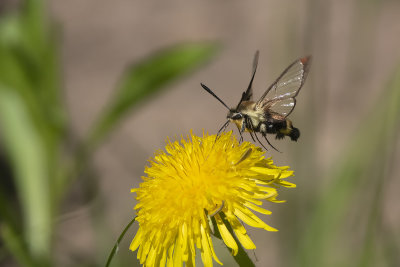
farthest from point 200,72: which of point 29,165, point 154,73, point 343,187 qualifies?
point 343,187

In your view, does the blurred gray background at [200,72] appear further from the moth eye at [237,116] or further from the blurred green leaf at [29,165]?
the moth eye at [237,116]

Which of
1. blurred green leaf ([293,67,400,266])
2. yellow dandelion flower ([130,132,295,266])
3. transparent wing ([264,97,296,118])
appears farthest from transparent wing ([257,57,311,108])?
blurred green leaf ([293,67,400,266])

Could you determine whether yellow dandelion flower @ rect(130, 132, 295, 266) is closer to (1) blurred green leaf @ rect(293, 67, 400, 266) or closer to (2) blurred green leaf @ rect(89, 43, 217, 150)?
(1) blurred green leaf @ rect(293, 67, 400, 266)

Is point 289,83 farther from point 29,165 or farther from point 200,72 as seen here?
point 200,72

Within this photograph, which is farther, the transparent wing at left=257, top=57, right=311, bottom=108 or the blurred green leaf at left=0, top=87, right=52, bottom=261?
the blurred green leaf at left=0, top=87, right=52, bottom=261

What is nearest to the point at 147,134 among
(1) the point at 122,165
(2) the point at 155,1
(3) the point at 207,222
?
(1) the point at 122,165

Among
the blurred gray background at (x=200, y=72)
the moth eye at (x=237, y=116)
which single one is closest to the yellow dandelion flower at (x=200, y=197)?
the moth eye at (x=237, y=116)
